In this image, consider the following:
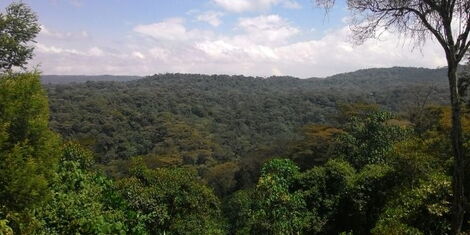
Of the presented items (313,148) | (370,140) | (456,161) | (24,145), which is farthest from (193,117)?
(456,161)

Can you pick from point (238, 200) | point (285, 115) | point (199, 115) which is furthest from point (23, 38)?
point (199, 115)

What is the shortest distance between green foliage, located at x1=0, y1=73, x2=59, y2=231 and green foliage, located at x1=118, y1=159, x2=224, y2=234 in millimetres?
3541

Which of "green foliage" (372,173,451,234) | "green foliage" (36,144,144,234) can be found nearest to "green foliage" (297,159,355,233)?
"green foliage" (372,173,451,234)

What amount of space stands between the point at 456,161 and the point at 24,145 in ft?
32.1

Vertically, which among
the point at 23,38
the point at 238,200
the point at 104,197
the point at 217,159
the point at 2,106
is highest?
the point at 23,38

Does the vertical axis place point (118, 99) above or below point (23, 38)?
below

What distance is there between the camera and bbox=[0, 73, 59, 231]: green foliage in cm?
988

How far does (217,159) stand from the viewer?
55844 mm

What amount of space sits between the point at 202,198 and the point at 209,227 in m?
1.09

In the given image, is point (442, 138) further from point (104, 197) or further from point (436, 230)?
point (104, 197)

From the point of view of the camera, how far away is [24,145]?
11.1m

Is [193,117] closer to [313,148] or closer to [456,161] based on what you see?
[313,148]

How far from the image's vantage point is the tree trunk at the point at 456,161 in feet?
16.9

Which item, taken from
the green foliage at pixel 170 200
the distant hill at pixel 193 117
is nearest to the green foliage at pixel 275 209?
the green foliage at pixel 170 200
